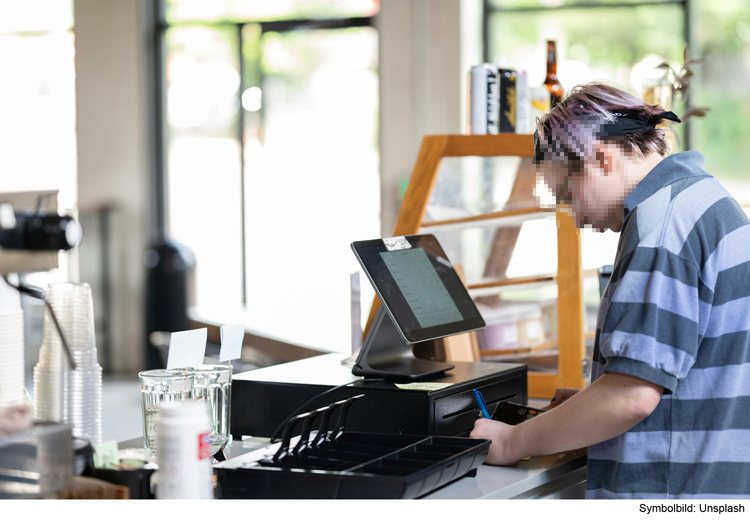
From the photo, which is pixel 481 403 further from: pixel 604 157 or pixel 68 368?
pixel 68 368

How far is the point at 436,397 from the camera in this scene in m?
1.36

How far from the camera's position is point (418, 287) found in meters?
1.53

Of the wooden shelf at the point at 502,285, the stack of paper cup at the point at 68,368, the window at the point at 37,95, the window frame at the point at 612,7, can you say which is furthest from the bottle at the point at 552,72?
the window at the point at 37,95

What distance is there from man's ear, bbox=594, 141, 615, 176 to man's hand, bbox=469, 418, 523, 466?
0.42 meters

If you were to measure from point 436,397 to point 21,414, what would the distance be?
0.65 m

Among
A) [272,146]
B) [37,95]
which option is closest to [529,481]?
[272,146]

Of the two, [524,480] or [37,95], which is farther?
[37,95]

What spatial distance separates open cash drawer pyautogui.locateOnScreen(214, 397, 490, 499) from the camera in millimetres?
1021

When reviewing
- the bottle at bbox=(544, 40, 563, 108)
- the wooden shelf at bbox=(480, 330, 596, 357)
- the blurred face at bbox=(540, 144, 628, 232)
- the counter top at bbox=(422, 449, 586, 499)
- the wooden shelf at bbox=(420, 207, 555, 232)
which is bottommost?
the counter top at bbox=(422, 449, 586, 499)

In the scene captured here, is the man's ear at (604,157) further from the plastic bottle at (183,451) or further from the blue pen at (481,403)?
the plastic bottle at (183,451)

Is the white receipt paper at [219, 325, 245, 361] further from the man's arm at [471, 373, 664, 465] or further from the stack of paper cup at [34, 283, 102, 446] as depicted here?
Answer: the man's arm at [471, 373, 664, 465]

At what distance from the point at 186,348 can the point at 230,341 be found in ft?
0.42

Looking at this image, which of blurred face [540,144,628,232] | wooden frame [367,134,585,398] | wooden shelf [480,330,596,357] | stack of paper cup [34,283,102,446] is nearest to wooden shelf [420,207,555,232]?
wooden frame [367,134,585,398]
